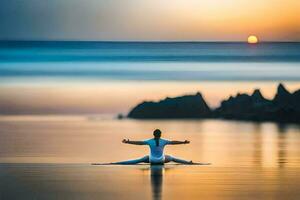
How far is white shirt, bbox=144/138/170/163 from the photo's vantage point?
20922mm

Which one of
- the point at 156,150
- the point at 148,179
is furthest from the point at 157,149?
the point at 148,179

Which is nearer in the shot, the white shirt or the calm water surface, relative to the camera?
the calm water surface

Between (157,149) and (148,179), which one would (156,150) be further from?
(148,179)

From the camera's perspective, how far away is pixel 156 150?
21.1 meters

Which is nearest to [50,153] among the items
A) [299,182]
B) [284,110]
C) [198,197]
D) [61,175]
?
[61,175]

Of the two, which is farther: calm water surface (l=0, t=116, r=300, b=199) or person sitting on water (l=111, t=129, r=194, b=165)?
person sitting on water (l=111, t=129, r=194, b=165)

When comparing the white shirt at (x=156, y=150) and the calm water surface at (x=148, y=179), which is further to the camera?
the white shirt at (x=156, y=150)

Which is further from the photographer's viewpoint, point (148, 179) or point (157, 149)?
point (157, 149)

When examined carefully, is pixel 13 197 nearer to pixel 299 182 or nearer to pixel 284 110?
pixel 299 182

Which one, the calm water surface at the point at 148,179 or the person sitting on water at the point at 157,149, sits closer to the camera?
the calm water surface at the point at 148,179

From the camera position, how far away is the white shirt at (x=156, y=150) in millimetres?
20922

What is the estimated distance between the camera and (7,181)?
17.9 meters

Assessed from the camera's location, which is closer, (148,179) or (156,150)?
(148,179)

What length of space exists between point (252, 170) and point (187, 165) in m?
1.32
